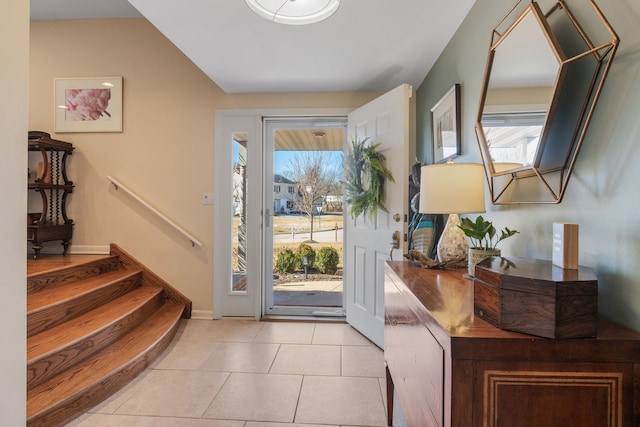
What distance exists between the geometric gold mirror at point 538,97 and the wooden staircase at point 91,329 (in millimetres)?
2437

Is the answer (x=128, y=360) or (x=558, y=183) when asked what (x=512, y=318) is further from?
(x=128, y=360)

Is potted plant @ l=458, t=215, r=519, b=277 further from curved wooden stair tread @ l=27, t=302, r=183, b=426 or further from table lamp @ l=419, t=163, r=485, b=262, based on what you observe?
curved wooden stair tread @ l=27, t=302, r=183, b=426

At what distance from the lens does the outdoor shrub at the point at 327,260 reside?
3357mm

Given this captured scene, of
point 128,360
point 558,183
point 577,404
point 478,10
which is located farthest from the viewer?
point 128,360

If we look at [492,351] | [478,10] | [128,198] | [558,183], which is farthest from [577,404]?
[128,198]

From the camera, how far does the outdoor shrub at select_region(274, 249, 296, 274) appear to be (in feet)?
11.1

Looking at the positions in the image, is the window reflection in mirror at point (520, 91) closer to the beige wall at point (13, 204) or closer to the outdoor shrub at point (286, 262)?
the beige wall at point (13, 204)

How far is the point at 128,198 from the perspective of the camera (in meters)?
3.18

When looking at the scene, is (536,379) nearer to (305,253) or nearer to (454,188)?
(454,188)

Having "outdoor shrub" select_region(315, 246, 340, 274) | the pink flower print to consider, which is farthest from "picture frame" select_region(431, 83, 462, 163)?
the pink flower print

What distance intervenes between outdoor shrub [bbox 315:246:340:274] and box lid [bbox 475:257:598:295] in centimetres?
252

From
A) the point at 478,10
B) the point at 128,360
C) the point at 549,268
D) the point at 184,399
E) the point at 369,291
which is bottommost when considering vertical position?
the point at 184,399

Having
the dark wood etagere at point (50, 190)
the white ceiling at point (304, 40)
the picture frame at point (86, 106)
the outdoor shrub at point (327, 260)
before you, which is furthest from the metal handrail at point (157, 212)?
the white ceiling at point (304, 40)

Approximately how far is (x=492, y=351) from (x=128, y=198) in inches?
137
